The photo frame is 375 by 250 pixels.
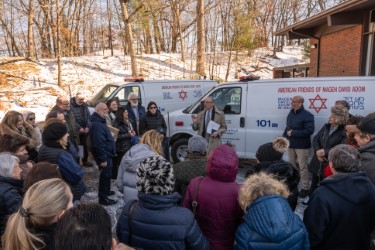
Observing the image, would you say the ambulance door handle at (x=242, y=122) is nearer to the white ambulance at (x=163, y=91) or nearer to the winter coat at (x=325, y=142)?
the winter coat at (x=325, y=142)

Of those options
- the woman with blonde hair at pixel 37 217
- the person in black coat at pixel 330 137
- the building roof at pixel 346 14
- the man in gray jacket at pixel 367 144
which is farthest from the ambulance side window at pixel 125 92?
the woman with blonde hair at pixel 37 217

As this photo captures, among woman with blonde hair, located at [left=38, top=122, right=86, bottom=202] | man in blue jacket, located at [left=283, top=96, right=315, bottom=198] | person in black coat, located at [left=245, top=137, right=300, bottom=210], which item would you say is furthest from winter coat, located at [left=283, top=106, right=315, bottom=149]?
woman with blonde hair, located at [left=38, top=122, right=86, bottom=202]

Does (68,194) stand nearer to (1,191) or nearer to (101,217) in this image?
(101,217)

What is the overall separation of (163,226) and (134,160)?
1.65 metres

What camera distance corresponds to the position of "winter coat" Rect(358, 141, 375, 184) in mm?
2756

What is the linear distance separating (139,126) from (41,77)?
15.4 m

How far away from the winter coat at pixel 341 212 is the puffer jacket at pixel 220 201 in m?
0.55

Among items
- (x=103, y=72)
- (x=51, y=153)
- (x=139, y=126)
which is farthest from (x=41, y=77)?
(x=51, y=153)

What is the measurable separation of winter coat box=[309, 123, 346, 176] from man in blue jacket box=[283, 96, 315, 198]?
481mm

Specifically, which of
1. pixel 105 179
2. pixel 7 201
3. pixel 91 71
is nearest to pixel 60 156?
pixel 7 201

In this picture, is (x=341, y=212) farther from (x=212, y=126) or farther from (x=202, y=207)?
(x=212, y=126)

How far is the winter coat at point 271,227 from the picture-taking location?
6.27ft

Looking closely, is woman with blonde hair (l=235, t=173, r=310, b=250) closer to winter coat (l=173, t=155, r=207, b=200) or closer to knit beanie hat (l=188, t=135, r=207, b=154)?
→ winter coat (l=173, t=155, r=207, b=200)

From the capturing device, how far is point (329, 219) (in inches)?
88.0
